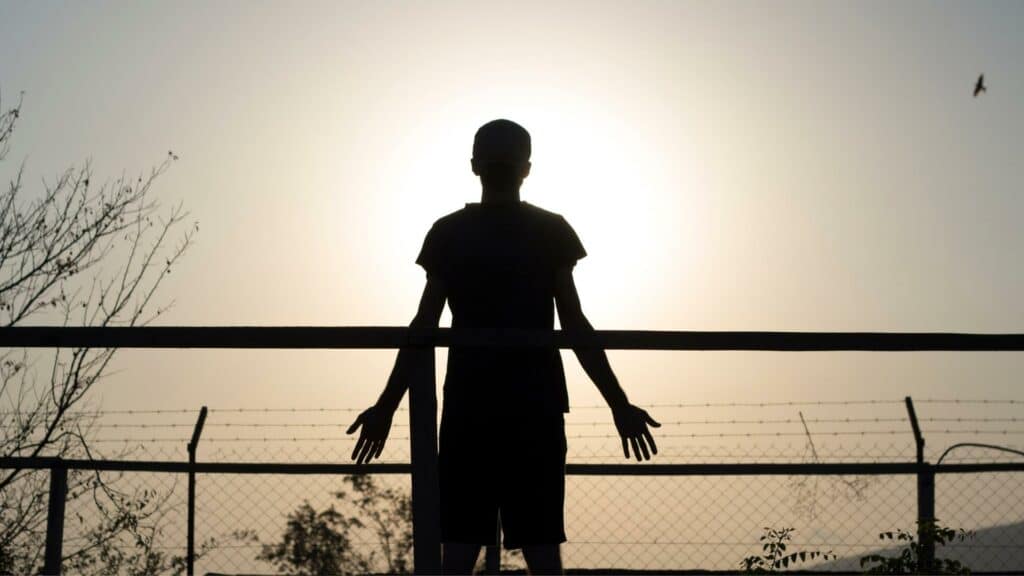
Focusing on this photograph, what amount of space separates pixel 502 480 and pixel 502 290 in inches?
18.6

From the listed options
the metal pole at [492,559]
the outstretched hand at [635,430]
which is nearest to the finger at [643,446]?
the outstretched hand at [635,430]

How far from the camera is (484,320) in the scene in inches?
118

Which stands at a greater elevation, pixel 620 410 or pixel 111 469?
pixel 111 469

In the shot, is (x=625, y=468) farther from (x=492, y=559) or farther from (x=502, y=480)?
(x=502, y=480)

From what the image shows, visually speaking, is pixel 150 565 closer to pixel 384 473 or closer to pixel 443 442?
pixel 384 473


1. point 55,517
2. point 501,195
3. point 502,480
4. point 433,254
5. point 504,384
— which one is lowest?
point 502,480

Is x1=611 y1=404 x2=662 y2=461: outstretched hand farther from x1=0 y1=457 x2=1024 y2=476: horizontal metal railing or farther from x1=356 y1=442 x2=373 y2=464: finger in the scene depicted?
x1=0 y1=457 x2=1024 y2=476: horizontal metal railing

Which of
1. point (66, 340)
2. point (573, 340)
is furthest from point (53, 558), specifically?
point (573, 340)

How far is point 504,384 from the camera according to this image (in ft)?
9.71

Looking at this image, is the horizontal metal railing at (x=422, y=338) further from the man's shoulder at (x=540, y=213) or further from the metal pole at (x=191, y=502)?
the metal pole at (x=191, y=502)

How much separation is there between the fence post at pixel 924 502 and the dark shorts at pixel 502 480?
101 inches

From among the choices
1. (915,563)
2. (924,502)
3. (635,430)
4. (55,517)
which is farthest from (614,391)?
(924,502)

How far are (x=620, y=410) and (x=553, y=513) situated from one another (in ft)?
1.06

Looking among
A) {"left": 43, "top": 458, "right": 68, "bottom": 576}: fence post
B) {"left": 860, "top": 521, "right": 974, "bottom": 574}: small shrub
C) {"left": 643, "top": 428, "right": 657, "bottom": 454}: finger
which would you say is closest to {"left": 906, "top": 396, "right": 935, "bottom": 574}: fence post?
{"left": 860, "top": 521, "right": 974, "bottom": 574}: small shrub
